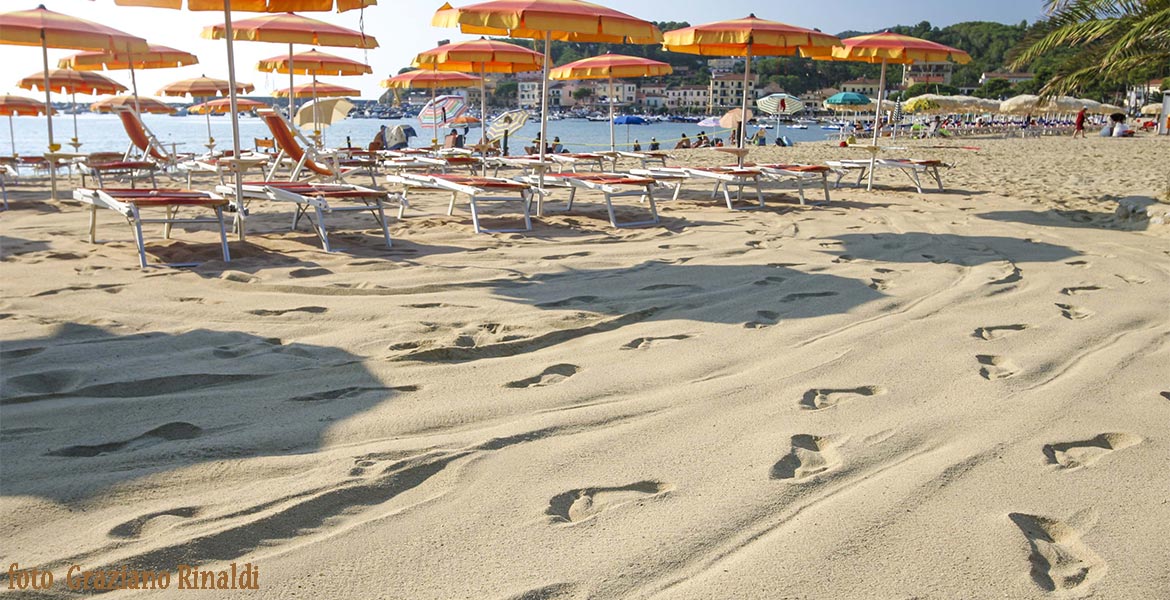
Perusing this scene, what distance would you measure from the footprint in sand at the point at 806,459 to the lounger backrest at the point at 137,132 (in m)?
9.32

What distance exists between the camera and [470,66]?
36.0ft

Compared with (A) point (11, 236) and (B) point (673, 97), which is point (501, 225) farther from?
(B) point (673, 97)

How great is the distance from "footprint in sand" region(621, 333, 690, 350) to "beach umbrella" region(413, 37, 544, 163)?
6.99 metres

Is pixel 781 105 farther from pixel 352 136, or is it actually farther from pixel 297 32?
pixel 352 136

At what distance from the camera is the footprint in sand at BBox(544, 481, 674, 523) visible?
2.05 meters

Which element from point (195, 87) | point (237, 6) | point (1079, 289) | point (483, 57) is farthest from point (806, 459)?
point (195, 87)

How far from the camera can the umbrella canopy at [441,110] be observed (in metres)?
16.3

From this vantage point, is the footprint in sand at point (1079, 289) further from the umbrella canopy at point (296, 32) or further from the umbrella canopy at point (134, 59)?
the umbrella canopy at point (134, 59)

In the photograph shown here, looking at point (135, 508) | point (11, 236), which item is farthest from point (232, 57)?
point (135, 508)

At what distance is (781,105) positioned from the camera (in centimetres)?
2692

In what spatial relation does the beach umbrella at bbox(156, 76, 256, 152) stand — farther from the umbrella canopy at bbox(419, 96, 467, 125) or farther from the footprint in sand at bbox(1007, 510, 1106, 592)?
the footprint in sand at bbox(1007, 510, 1106, 592)

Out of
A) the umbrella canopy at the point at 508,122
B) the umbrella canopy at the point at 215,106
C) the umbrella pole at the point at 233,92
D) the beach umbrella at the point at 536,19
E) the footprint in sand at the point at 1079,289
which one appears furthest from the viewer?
the umbrella canopy at the point at 508,122

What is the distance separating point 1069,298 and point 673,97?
13358 centimetres

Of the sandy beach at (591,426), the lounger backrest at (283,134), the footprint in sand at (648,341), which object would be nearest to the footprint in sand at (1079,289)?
the sandy beach at (591,426)
